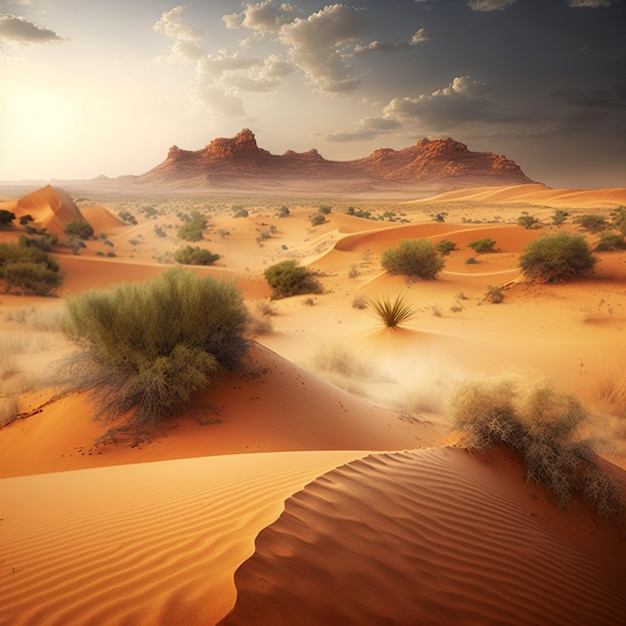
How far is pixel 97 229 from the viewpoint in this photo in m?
38.6

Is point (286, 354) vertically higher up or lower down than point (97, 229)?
lower down

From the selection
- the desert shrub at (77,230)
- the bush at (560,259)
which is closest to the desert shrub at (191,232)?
the desert shrub at (77,230)

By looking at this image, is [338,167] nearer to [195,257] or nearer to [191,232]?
[191,232]

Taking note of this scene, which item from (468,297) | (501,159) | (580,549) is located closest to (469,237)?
(468,297)

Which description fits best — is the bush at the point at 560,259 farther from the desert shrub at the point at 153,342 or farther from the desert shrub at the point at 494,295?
the desert shrub at the point at 153,342

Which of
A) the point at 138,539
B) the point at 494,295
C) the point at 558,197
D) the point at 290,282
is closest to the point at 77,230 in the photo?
the point at 290,282

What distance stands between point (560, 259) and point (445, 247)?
31.4ft

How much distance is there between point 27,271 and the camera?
1831 centimetres

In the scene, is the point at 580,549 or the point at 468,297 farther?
the point at 468,297

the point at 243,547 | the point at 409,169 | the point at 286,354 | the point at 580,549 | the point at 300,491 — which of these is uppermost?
the point at 409,169

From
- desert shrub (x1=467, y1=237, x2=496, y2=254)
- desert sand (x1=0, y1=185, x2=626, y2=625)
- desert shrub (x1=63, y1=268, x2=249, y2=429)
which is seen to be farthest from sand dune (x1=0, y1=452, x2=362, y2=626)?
desert shrub (x1=467, y1=237, x2=496, y2=254)

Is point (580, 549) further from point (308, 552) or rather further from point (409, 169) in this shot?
point (409, 169)

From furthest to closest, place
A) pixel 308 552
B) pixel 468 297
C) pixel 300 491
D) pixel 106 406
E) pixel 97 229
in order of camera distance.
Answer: pixel 97 229, pixel 468 297, pixel 106 406, pixel 300 491, pixel 308 552

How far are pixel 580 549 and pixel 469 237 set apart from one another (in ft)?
88.8
